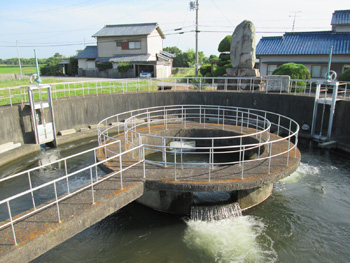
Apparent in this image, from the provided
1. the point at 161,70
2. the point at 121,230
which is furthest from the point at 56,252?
the point at 161,70

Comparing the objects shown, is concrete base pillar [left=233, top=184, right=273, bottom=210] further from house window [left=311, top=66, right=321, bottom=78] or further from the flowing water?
house window [left=311, top=66, right=321, bottom=78]

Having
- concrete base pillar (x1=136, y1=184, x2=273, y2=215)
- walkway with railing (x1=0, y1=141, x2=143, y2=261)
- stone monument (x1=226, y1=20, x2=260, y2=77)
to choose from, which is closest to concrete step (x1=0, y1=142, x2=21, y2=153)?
walkway with railing (x1=0, y1=141, x2=143, y2=261)

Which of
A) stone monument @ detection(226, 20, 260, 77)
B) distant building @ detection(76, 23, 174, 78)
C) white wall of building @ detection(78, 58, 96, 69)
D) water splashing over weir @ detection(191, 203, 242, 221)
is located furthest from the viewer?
white wall of building @ detection(78, 58, 96, 69)

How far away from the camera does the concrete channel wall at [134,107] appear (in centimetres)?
1342

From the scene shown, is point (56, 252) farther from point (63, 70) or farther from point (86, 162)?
point (63, 70)

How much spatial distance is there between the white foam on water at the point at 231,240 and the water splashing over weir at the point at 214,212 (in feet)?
0.38

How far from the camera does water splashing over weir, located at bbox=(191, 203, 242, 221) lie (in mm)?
8156

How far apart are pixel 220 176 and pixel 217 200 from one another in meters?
1.52

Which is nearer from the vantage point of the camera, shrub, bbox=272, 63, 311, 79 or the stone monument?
shrub, bbox=272, 63, 311, 79

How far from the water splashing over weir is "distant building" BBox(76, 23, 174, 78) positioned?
103 feet

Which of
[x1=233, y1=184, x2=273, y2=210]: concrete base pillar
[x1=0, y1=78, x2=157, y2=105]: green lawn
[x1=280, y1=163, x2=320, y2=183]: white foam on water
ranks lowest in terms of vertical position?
[x1=280, y1=163, x2=320, y2=183]: white foam on water

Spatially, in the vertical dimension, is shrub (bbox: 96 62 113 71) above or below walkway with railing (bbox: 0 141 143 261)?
above

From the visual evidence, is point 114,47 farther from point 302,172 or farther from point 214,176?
point 214,176

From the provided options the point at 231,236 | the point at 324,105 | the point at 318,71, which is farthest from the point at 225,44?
the point at 231,236
